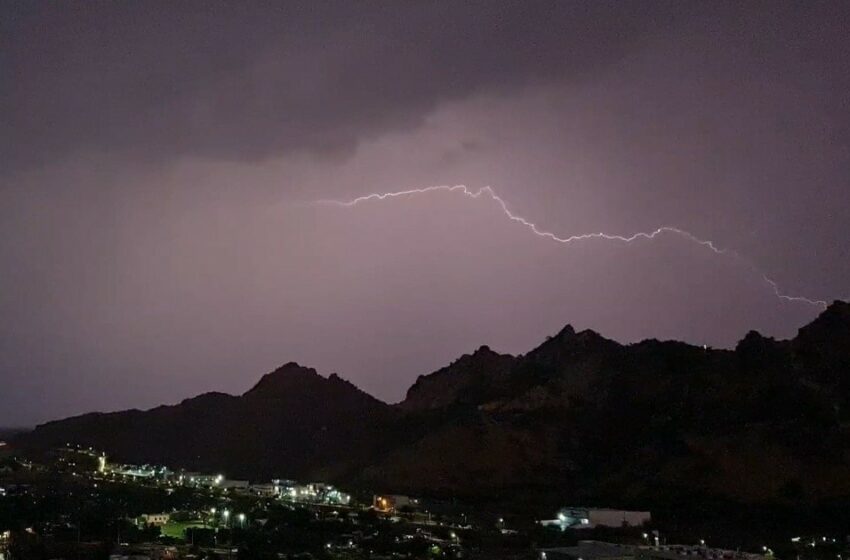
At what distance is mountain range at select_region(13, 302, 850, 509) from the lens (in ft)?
164

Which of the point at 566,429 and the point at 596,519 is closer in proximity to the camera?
the point at 596,519

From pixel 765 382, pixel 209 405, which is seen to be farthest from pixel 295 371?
pixel 765 382

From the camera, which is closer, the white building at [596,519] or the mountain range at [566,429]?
the white building at [596,519]

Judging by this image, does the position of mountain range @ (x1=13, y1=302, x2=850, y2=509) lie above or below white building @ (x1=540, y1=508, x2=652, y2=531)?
above

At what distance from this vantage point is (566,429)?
63156 millimetres

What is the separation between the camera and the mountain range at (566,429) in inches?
1973

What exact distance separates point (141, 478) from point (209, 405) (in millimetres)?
27823

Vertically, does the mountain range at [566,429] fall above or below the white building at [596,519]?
above

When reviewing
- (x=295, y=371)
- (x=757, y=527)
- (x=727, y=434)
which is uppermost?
(x=295, y=371)

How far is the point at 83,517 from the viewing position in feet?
115

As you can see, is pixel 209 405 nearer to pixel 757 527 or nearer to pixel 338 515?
pixel 338 515

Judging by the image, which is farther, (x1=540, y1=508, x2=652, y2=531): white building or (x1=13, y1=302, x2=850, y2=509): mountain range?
(x1=13, y1=302, x2=850, y2=509): mountain range

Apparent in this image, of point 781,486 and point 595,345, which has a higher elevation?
point 595,345

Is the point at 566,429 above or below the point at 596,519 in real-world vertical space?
above
